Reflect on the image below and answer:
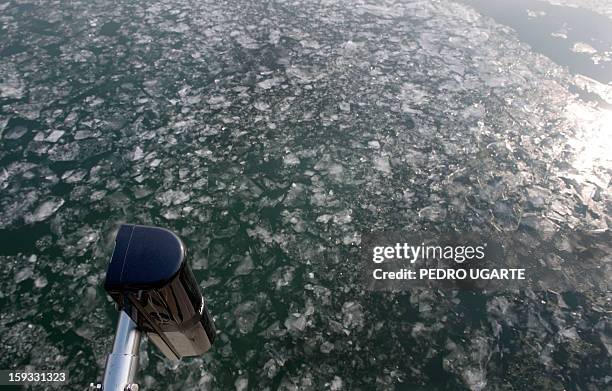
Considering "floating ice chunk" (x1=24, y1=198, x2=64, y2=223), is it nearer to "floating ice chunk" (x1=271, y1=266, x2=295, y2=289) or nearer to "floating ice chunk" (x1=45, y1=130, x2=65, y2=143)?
"floating ice chunk" (x1=45, y1=130, x2=65, y2=143)

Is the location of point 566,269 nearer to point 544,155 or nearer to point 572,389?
point 572,389

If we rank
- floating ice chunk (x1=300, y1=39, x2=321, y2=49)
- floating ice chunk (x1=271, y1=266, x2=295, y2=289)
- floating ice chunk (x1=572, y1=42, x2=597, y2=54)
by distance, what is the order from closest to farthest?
floating ice chunk (x1=271, y1=266, x2=295, y2=289), floating ice chunk (x1=300, y1=39, x2=321, y2=49), floating ice chunk (x1=572, y1=42, x2=597, y2=54)

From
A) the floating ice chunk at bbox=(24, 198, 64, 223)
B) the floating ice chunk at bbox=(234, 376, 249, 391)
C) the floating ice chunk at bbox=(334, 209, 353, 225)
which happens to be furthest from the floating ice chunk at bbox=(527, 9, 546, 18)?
the floating ice chunk at bbox=(24, 198, 64, 223)

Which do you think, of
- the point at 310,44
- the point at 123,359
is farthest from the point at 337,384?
the point at 310,44

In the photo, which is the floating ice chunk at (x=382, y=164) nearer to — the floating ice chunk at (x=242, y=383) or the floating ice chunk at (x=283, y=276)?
the floating ice chunk at (x=283, y=276)

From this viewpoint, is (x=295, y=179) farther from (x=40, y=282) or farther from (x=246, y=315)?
(x=40, y=282)

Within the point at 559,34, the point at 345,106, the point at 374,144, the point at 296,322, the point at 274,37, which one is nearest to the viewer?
the point at 296,322

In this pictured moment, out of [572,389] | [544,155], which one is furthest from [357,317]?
[544,155]

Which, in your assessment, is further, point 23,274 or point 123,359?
point 23,274
